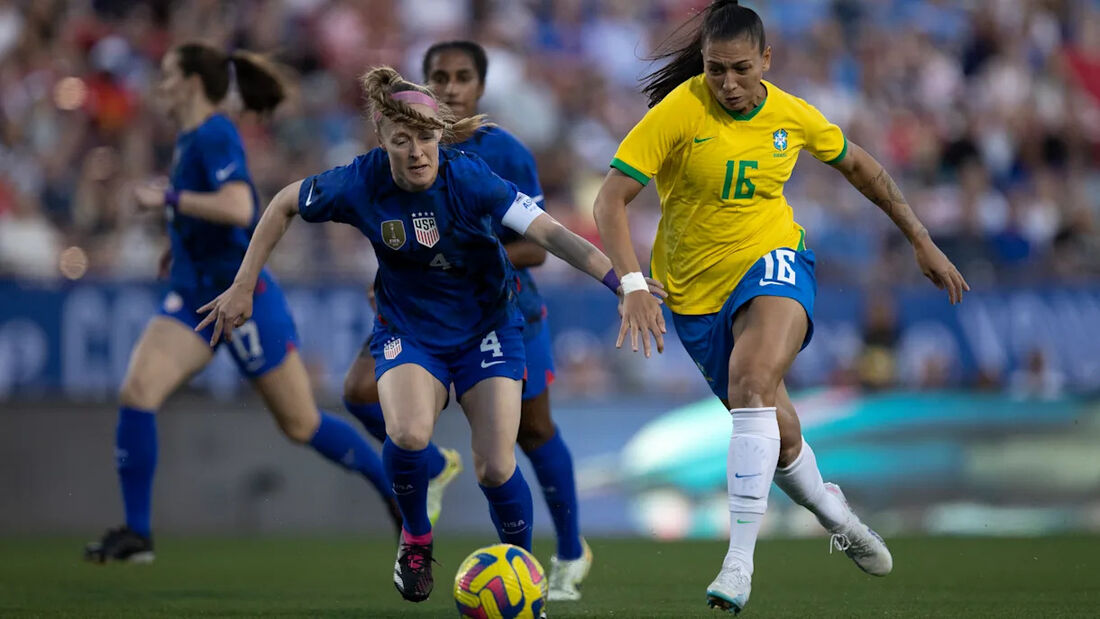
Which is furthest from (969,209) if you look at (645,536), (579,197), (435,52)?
(435,52)

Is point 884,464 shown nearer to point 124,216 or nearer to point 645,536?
point 645,536

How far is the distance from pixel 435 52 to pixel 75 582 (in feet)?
10.8

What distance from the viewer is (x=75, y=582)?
320 inches

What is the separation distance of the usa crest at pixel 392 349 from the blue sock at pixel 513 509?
2.15 ft

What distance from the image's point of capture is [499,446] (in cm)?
630

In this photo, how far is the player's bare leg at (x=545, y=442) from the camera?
742 cm

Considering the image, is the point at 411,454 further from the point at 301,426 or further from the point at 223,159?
the point at 223,159

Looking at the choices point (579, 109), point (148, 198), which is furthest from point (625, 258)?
point (579, 109)

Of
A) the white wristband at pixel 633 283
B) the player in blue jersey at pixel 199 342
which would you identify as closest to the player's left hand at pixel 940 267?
the white wristband at pixel 633 283

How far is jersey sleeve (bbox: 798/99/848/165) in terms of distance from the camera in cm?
657

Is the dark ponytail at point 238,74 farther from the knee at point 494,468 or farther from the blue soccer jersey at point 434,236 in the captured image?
the knee at point 494,468

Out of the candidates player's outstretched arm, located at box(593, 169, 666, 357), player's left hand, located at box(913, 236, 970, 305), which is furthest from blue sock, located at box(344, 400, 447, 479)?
player's left hand, located at box(913, 236, 970, 305)

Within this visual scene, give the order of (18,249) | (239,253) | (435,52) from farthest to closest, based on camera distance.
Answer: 1. (18,249)
2. (239,253)
3. (435,52)

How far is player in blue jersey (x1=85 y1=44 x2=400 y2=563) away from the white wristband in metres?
3.06
